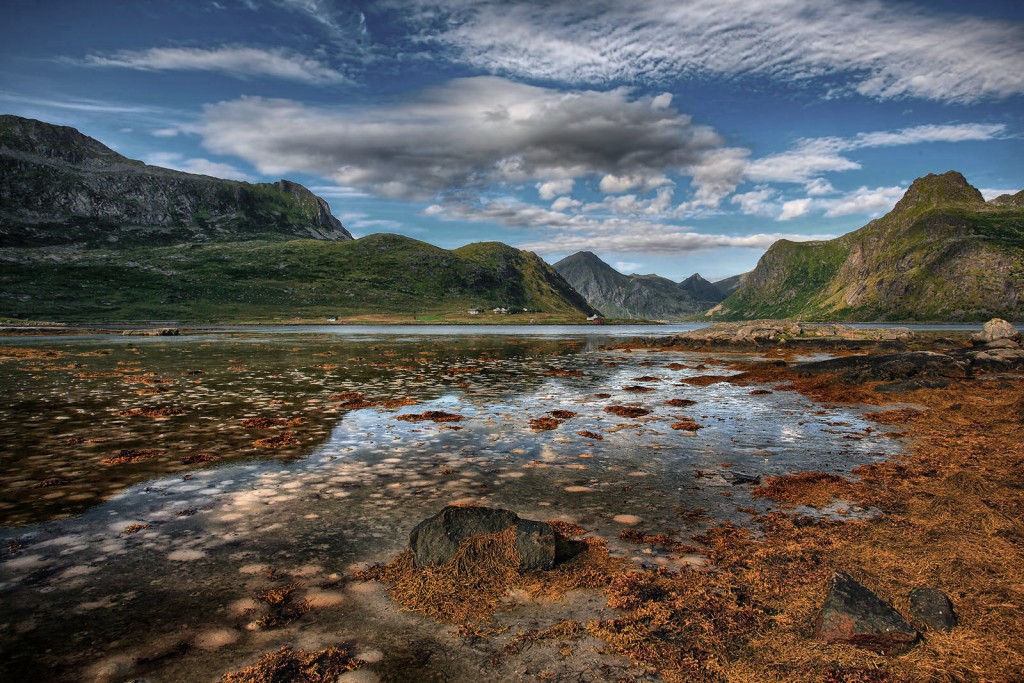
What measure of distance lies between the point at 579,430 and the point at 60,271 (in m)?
251

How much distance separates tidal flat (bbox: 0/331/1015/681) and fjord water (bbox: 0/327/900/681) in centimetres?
4

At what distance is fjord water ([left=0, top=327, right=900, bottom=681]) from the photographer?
192 inches

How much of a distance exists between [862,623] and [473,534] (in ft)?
13.9

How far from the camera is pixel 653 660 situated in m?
4.44

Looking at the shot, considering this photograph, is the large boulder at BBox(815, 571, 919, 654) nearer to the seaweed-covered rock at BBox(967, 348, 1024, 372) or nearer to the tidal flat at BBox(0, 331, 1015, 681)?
the tidal flat at BBox(0, 331, 1015, 681)

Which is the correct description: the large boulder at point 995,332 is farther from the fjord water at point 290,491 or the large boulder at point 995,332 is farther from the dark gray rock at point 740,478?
the dark gray rock at point 740,478

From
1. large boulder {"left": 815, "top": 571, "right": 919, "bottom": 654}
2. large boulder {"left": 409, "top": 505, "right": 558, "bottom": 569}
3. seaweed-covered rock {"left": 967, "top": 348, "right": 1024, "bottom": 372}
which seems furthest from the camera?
seaweed-covered rock {"left": 967, "top": 348, "right": 1024, "bottom": 372}

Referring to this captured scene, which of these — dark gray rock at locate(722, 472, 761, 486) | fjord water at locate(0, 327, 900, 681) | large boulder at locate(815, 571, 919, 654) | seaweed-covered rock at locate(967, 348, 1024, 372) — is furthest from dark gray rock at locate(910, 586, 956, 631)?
seaweed-covered rock at locate(967, 348, 1024, 372)

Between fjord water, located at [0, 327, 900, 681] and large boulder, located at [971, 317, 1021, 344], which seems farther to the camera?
large boulder, located at [971, 317, 1021, 344]

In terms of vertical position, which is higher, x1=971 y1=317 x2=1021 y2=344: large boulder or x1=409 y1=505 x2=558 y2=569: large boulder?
x1=971 y1=317 x2=1021 y2=344: large boulder

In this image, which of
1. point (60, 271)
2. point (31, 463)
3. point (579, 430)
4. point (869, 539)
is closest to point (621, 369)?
point (579, 430)

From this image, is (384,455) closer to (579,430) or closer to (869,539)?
(579,430)

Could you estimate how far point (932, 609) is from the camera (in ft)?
16.5

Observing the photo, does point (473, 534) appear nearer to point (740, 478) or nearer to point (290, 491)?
point (290, 491)
